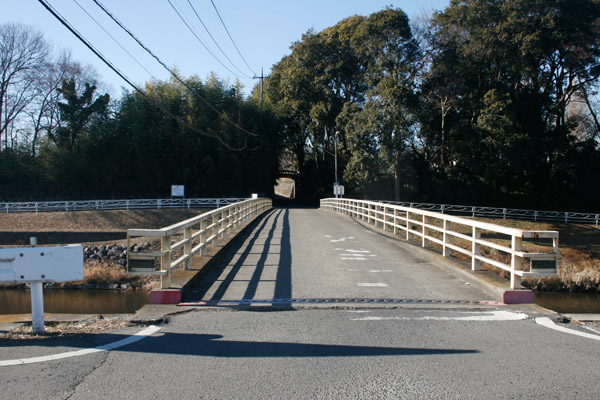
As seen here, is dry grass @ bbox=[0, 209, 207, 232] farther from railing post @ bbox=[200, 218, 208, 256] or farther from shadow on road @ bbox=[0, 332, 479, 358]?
shadow on road @ bbox=[0, 332, 479, 358]

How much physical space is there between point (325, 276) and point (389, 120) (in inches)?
1443

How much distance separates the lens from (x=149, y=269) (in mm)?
7496

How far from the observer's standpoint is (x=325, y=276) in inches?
402

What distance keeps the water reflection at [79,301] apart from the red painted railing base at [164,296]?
5.99m

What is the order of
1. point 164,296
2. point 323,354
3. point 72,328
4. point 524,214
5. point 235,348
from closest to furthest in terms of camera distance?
point 323,354
point 235,348
point 72,328
point 164,296
point 524,214

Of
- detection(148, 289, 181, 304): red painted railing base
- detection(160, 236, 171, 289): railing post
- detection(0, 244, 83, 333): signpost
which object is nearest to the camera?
detection(0, 244, 83, 333): signpost

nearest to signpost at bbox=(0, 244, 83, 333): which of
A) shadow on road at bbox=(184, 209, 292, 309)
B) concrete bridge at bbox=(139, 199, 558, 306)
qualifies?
concrete bridge at bbox=(139, 199, 558, 306)

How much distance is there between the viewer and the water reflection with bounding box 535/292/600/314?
561 inches

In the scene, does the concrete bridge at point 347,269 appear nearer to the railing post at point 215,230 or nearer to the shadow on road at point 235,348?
the railing post at point 215,230

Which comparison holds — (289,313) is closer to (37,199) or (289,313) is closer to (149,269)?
(149,269)

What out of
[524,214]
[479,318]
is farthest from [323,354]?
[524,214]

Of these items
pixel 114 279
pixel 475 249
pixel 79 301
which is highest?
pixel 475 249

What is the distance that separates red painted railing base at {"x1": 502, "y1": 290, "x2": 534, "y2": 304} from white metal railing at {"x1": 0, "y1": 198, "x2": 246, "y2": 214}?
36.7m

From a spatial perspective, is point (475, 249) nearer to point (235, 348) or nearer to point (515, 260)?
point (515, 260)
